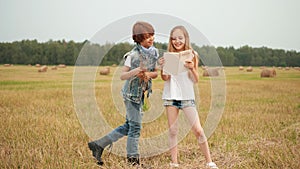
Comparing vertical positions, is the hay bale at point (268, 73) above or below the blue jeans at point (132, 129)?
above

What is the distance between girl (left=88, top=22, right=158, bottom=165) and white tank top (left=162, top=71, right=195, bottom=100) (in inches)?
9.2

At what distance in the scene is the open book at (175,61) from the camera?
3.88m

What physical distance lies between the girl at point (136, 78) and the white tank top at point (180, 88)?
0.77ft

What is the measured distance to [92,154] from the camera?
432cm

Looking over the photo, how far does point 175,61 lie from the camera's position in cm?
388

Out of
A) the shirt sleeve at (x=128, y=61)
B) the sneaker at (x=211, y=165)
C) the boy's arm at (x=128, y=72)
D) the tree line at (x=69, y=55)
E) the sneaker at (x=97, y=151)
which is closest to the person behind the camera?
the boy's arm at (x=128, y=72)

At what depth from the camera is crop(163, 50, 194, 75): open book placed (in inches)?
153

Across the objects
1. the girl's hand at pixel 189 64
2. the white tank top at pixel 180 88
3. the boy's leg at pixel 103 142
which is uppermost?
the girl's hand at pixel 189 64

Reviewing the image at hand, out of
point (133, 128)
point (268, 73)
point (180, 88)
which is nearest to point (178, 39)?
Answer: point (180, 88)

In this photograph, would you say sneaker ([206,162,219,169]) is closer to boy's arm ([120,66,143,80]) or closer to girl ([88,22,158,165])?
girl ([88,22,158,165])

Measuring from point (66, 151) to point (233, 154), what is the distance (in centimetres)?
225

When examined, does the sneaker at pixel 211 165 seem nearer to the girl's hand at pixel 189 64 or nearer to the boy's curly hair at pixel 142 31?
the girl's hand at pixel 189 64

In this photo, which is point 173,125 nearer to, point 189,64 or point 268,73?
point 189,64

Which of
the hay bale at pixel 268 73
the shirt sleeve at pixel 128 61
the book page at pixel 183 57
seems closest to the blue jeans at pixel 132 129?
the shirt sleeve at pixel 128 61
